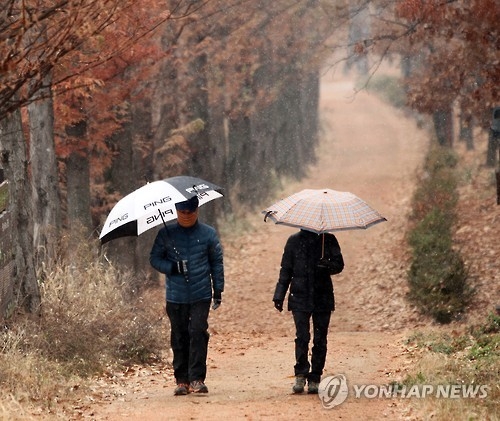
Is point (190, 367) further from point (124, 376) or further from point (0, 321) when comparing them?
point (0, 321)

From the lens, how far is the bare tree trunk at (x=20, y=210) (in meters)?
12.5

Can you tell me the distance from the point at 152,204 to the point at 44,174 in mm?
7710

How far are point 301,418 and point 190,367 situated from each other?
1.71m

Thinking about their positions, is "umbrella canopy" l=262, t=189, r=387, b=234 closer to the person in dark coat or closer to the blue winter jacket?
the person in dark coat

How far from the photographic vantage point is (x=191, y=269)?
994 centimetres

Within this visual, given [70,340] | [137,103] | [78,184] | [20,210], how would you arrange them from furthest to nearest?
1. [137,103]
2. [78,184]
3. [20,210]
4. [70,340]

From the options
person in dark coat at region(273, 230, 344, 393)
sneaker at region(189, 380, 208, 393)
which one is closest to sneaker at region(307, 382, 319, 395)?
person in dark coat at region(273, 230, 344, 393)

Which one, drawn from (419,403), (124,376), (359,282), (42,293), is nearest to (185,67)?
(359,282)

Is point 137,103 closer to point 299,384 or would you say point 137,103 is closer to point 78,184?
point 78,184

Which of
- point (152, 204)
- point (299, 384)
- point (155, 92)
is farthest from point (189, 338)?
point (155, 92)

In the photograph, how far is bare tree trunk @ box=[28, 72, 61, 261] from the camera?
16438 millimetres

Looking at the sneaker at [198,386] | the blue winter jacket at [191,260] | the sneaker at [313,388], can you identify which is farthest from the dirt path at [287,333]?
the blue winter jacket at [191,260]

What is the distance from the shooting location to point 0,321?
1153 cm

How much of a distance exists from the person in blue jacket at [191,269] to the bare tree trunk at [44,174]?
6273 millimetres
